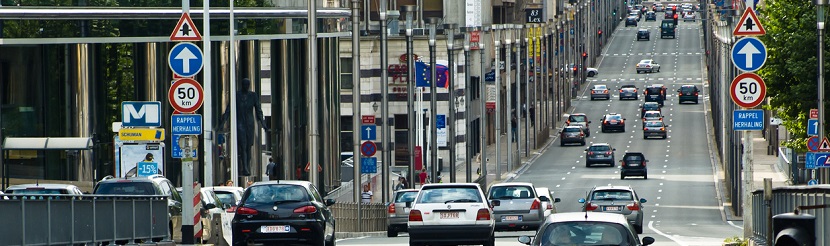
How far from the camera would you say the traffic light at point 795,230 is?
16.9m

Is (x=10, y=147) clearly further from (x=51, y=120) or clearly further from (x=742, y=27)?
(x=742, y=27)

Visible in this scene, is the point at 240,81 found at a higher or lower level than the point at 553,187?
higher

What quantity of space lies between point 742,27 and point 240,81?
26802 mm

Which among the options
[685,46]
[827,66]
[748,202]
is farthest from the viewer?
[685,46]

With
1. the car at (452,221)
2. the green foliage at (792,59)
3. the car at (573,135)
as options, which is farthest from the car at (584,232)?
the car at (573,135)

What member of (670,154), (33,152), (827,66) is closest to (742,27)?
(827,66)

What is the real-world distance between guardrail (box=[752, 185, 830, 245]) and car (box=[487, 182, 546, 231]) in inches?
373

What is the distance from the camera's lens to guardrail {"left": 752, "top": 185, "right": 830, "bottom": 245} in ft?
54.2

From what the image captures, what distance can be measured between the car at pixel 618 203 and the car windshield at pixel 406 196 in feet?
13.8

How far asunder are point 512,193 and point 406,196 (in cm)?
404

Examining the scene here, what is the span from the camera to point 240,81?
5162 centimetres

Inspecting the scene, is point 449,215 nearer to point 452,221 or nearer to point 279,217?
point 452,221

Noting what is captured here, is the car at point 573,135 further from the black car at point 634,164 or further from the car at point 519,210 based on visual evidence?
the car at point 519,210

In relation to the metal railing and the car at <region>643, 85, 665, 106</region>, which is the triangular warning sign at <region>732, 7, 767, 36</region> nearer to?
the metal railing
